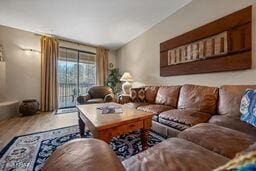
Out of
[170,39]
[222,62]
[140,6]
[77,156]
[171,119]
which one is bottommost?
[171,119]

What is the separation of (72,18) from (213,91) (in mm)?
3273

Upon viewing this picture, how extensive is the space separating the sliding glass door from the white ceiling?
0.81 metres

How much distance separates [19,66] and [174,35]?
4.18 meters

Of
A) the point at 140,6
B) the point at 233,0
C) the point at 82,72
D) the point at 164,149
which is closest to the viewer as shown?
the point at 164,149

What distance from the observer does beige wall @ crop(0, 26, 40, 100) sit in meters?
3.87

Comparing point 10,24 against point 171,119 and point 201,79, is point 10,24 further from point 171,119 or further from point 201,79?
point 201,79

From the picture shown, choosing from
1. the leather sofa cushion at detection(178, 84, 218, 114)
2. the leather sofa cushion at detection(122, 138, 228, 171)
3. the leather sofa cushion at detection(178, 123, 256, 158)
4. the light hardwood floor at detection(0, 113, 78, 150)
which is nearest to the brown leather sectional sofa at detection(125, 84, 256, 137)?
the leather sofa cushion at detection(178, 84, 218, 114)

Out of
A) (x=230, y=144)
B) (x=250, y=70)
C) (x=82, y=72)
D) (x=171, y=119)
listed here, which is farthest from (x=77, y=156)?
(x=82, y=72)

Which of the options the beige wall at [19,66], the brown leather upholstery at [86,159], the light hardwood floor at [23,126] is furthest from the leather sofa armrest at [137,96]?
the beige wall at [19,66]

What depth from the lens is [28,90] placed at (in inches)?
169

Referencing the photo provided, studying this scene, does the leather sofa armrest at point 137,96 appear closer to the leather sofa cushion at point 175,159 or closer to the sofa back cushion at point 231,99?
the sofa back cushion at point 231,99

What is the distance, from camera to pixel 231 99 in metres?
2.05

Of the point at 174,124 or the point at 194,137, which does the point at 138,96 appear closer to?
the point at 174,124

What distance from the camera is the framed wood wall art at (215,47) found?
7.03 feet
